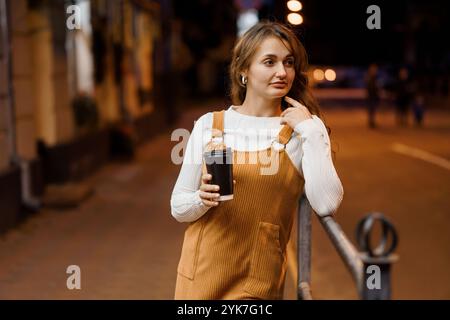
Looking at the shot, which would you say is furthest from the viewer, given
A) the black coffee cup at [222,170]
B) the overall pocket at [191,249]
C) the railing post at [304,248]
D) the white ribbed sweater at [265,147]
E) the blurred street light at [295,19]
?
the railing post at [304,248]

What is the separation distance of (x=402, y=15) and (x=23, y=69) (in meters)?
47.3

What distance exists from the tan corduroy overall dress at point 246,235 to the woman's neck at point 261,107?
4.1 inches

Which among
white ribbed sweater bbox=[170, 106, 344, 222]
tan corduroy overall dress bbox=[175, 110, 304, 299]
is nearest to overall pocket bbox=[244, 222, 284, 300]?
tan corduroy overall dress bbox=[175, 110, 304, 299]

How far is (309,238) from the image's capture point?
412 centimetres

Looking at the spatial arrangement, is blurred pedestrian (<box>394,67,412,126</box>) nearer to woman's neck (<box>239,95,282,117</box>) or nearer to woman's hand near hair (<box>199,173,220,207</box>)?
woman's neck (<box>239,95,282,117</box>)

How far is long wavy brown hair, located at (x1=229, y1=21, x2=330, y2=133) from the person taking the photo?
2.87 meters

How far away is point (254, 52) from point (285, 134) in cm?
31

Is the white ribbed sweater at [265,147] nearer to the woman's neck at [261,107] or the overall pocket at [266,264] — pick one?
the woman's neck at [261,107]

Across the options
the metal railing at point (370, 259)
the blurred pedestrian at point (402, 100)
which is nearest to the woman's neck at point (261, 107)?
the metal railing at point (370, 259)

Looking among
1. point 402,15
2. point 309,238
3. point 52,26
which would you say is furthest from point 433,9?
point 309,238

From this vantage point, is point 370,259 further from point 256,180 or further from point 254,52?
point 254,52

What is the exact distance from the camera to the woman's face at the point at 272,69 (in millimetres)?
2854

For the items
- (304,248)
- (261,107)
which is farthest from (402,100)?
(261,107)
